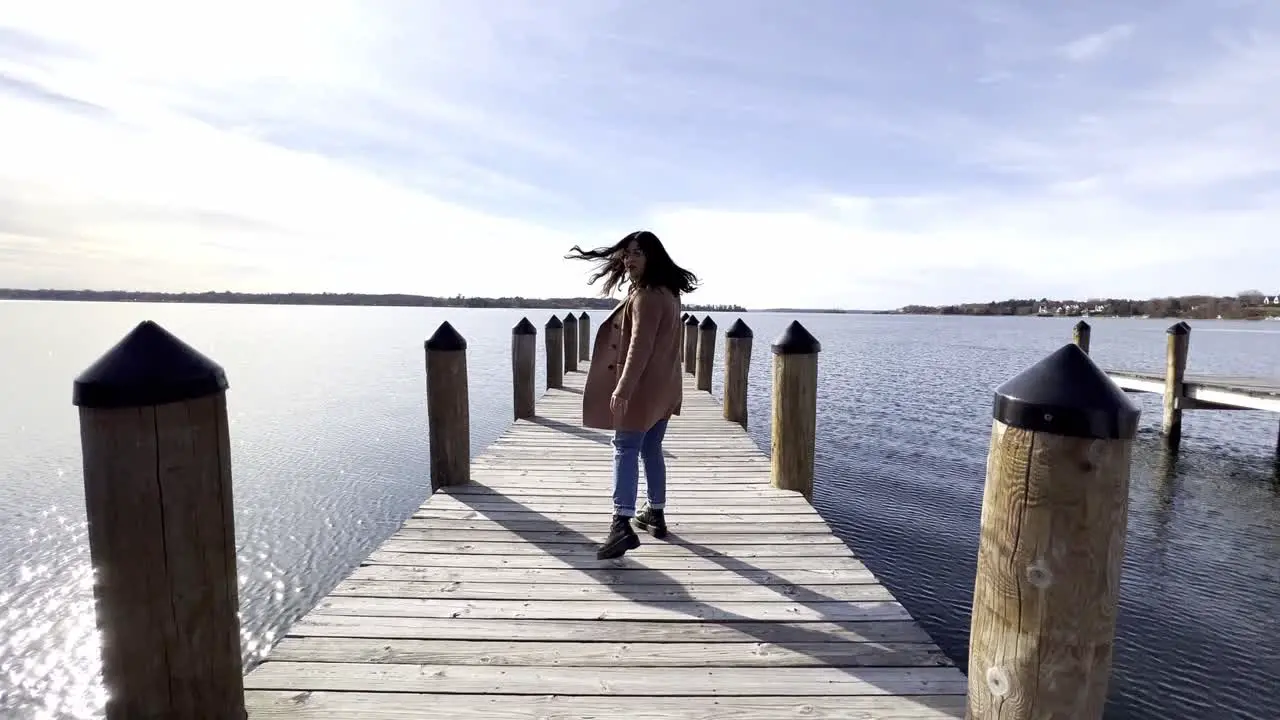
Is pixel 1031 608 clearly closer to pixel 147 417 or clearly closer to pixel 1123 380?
pixel 147 417

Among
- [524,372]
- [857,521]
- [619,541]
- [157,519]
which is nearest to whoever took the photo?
[157,519]

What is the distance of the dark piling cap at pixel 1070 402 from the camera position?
175cm

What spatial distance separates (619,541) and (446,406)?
210 cm

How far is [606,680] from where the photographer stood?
104 inches

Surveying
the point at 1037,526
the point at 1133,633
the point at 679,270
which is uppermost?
the point at 679,270

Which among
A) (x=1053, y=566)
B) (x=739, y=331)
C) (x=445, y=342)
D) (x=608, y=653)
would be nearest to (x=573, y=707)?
(x=608, y=653)

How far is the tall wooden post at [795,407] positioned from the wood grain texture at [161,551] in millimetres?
3853

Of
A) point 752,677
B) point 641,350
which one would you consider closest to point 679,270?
point 641,350

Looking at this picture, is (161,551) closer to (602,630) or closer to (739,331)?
(602,630)

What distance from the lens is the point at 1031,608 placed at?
6.18 ft

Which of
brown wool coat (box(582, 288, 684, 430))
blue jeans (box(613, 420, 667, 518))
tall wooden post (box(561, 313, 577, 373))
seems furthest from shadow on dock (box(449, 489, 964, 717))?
tall wooden post (box(561, 313, 577, 373))

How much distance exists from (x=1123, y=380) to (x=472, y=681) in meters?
18.4

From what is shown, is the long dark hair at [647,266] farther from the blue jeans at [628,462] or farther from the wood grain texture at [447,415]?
the wood grain texture at [447,415]

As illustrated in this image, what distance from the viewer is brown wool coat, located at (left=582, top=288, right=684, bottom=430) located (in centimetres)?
366
